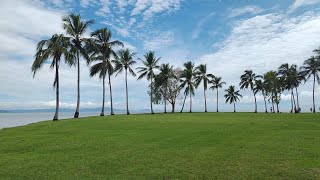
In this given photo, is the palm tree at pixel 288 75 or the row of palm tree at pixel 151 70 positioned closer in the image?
the row of palm tree at pixel 151 70

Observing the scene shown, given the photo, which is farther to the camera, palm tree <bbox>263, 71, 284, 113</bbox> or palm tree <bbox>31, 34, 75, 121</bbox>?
palm tree <bbox>263, 71, 284, 113</bbox>

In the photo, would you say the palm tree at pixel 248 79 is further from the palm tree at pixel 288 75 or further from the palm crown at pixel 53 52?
the palm crown at pixel 53 52

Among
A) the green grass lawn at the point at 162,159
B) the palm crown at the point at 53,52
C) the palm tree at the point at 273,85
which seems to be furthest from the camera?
the palm tree at the point at 273,85

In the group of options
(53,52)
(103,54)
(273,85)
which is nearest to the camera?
(53,52)

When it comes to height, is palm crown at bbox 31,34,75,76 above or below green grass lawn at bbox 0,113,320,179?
above

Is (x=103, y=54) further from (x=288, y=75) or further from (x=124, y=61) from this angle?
(x=288, y=75)

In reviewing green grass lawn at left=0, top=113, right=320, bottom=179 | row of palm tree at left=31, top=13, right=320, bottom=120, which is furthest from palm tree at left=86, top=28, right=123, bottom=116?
green grass lawn at left=0, top=113, right=320, bottom=179

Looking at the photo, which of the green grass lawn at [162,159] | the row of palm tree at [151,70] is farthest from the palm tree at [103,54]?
the green grass lawn at [162,159]

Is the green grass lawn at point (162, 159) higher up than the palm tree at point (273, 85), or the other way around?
the palm tree at point (273, 85)

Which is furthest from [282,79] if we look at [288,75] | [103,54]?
[103,54]

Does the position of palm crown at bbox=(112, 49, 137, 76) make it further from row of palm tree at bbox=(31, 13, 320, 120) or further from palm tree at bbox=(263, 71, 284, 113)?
palm tree at bbox=(263, 71, 284, 113)

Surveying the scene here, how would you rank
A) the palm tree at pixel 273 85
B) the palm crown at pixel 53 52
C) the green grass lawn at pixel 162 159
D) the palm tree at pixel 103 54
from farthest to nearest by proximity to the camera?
the palm tree at pixel 273 85 → the palm tree at pixel 103 54 → the palm crown at pixel 53 52 → the green grass lawn at pixel 162 159

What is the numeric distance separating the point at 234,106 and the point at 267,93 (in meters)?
12.1

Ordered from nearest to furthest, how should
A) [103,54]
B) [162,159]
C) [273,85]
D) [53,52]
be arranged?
[162,159] < [53,52] < [103,54] < [273,85]
